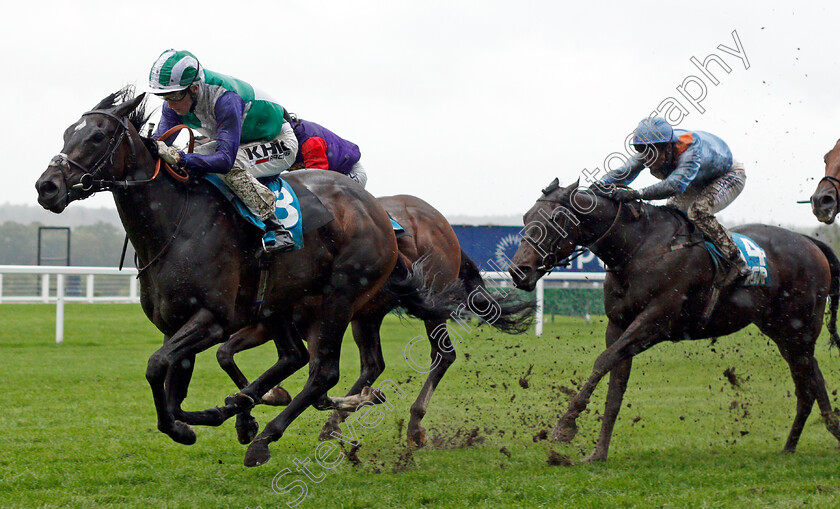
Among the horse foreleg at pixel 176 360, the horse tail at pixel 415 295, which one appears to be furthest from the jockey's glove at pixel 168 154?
the horse tail at pixel 415 295

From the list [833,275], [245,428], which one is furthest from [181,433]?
[833,275]

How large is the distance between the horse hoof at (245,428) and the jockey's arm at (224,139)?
4.47 feet

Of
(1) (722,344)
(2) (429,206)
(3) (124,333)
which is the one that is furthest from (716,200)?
(3) (124,333)

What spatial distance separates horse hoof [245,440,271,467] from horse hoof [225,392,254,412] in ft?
0.65

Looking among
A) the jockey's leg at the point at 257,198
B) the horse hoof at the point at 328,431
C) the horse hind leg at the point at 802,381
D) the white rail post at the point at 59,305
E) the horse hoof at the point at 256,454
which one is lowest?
the white rail post at the point at 59,305

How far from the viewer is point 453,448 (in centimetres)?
509

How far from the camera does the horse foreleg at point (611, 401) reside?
4.65 metres

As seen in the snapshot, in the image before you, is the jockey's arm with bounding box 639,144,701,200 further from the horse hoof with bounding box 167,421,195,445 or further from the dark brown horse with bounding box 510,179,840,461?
the horse hoof with bounding box 167,421,195,445

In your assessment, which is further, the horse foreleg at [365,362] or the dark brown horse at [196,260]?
the horse foreleg at [365,362]

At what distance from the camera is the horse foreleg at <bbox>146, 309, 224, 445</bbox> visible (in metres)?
3.55

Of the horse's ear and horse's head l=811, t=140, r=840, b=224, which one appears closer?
the horse's ear

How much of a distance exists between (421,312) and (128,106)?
2139 mm

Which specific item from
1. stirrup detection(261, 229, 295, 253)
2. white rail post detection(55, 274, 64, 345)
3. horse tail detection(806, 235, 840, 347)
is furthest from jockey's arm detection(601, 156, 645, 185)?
white rail post detection(55, 274, 64, 345)

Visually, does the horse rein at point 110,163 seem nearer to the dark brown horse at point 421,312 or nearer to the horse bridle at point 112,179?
the horse bridle at point 112,179
